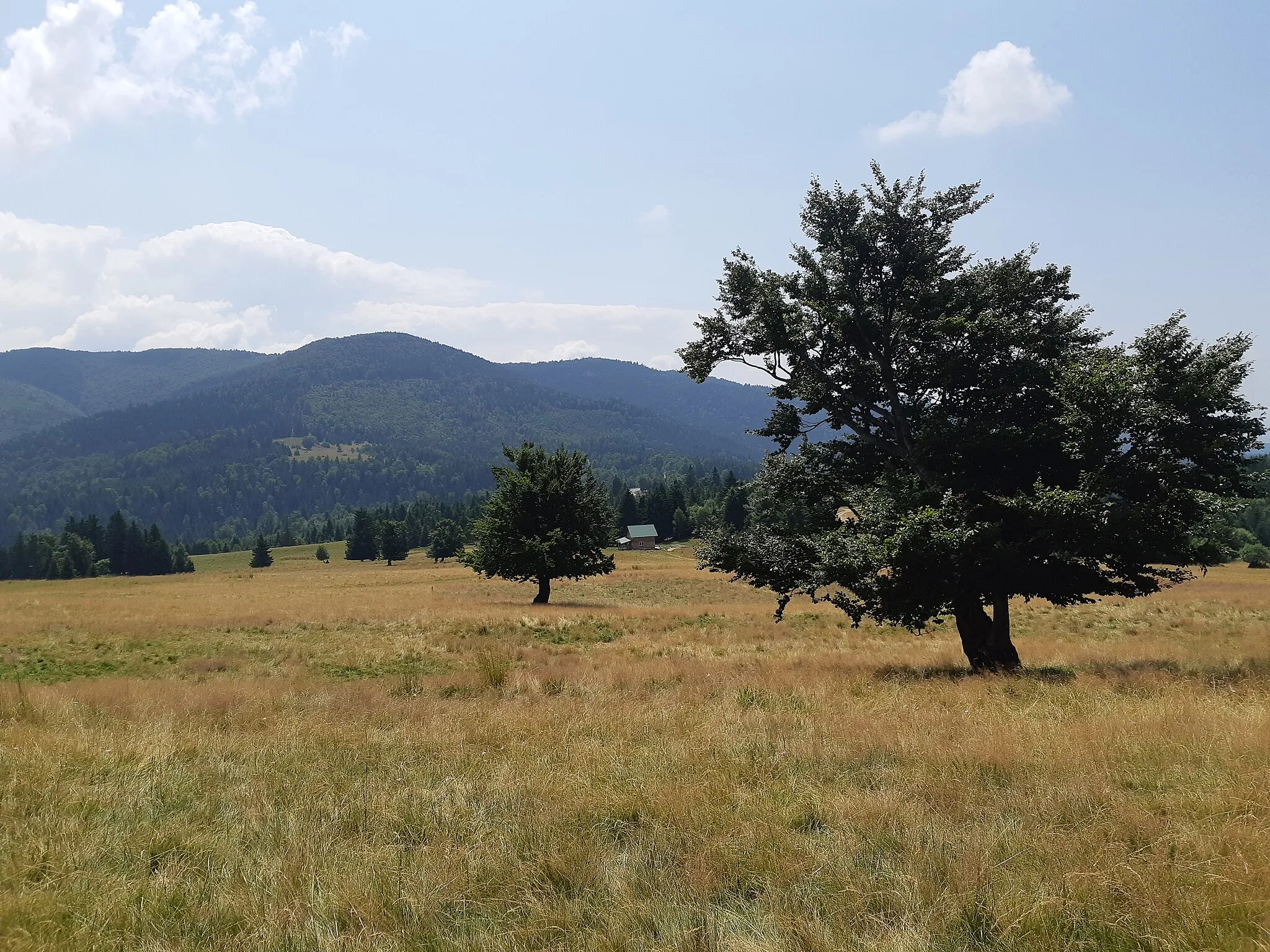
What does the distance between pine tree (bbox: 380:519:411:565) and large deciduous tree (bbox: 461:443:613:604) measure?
9186cm

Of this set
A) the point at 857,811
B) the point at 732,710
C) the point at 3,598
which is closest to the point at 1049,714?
the point at 732,710

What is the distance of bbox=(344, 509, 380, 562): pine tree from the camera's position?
150 metres

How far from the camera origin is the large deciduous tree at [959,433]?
13.5m

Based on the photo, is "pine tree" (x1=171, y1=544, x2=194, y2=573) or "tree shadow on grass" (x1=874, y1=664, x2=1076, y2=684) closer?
"tree shadow on grass" (x1=874, y1=664, x2=1076, y2=684)

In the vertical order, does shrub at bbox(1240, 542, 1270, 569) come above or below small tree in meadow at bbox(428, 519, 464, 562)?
above

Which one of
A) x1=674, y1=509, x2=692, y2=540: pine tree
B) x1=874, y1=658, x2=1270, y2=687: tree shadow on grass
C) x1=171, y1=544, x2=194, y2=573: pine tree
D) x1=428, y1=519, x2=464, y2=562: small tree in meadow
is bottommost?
x1=171, y1=544, x2=194, y2=573: pine tree

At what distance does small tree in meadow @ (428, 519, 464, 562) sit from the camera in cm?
13588

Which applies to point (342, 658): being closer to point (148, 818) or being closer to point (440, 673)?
point (440, 673)

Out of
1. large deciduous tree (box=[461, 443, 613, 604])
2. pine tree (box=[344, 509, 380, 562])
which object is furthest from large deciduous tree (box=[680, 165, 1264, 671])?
pine tree (box=[344, 509, 380, 562])

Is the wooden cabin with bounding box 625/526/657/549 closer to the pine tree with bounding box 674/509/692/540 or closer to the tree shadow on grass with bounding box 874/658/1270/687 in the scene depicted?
the pine tree with bounding box 674/509/692/540

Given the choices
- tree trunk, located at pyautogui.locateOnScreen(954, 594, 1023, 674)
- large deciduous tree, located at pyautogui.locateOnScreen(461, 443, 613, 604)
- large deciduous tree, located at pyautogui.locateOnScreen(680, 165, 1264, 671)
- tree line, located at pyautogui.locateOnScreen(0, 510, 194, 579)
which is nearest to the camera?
large deciduous tree, located at pyautogui.locateOnScreen(680, 165, 1264, 671)

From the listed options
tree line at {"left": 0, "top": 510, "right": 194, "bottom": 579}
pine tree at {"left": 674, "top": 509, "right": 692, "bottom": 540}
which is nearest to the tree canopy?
tree line at {"left": 0, "top": 510, "right": 194, "bottom": 579}

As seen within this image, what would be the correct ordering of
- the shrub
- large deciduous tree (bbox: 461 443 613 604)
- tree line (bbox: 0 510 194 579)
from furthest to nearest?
tree line (bbox: 0 510 194 579), the shrub, large deciduous tree (bbox: 461 443 613 604)

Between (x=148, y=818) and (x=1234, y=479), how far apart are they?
18446 mm
